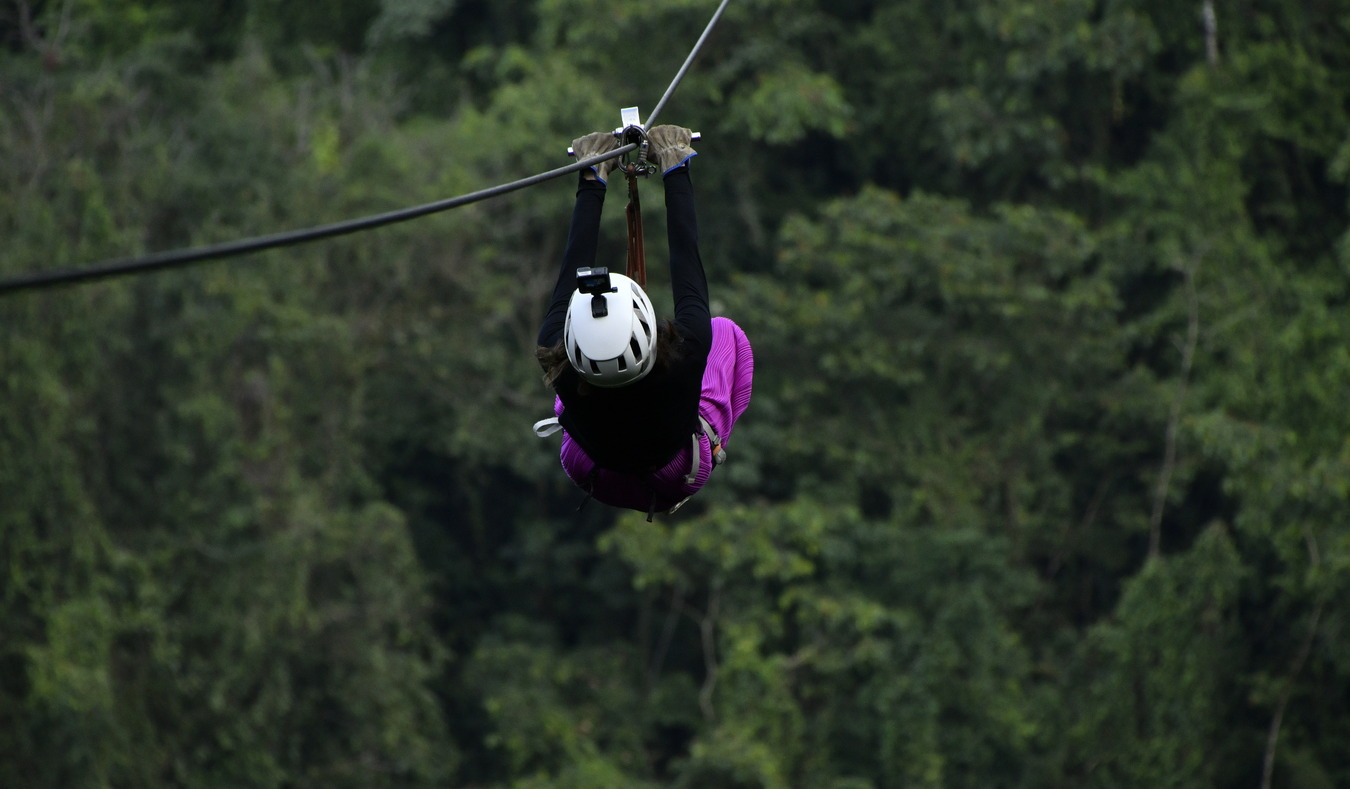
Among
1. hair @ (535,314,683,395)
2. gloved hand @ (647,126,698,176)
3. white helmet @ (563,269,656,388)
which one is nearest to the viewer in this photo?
white helmet @ (563,269,656,388)

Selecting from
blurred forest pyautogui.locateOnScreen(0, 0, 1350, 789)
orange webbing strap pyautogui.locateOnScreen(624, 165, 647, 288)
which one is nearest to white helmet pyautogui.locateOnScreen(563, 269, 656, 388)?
orange webbing strap pyautogui.locateOnScreen(624, 165, 647, 288)

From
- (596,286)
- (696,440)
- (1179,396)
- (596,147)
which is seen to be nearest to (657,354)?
(596,286)

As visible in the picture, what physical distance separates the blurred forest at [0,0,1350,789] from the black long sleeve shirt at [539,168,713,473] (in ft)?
25.6

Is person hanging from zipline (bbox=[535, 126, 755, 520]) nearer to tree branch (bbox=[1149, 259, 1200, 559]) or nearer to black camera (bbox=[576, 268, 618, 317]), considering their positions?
black camera (bbox=[576, 268, 618, 317])

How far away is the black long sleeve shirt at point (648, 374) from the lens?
146 inches

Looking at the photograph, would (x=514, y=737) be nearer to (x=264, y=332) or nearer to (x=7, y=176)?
(x=264, y=332)

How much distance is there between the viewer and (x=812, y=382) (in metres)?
12.9

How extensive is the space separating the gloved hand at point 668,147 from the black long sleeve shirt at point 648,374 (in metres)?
0.03

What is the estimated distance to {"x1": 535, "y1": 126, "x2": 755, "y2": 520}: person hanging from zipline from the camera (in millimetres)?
3572

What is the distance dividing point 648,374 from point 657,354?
0.05 metres

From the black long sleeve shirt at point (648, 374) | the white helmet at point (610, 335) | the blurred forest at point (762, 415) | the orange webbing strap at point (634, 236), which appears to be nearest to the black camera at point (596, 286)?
the white helmet at point (610, 335)

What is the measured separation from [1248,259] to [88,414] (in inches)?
308

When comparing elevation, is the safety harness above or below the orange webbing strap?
below

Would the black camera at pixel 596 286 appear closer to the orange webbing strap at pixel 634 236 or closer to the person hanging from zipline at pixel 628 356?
the person hanging from zipline at pixel 628 356
